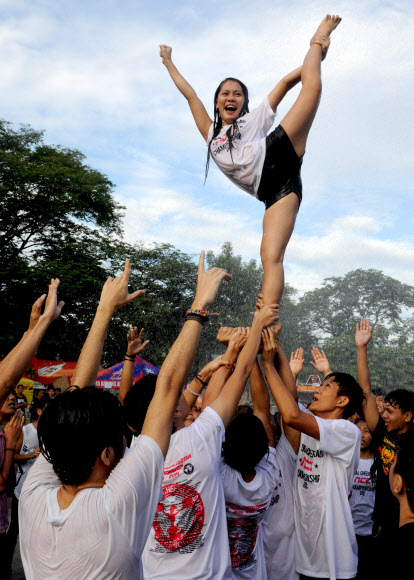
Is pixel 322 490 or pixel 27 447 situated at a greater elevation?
pixel 27 447

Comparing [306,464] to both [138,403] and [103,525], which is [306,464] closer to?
[138,403]

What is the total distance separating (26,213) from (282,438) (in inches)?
853

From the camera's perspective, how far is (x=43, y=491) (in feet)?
6.39

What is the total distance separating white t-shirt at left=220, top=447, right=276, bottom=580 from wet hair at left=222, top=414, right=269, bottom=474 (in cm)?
6

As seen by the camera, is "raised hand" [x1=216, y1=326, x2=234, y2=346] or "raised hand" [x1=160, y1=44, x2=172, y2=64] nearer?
"raised hand" [x1=216, y1=326, x2=234, y2=346]

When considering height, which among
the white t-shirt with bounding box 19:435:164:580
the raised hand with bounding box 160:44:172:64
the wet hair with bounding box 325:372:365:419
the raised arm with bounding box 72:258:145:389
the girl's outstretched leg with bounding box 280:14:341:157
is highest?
the raised hand with bounding box 160:44:172:64

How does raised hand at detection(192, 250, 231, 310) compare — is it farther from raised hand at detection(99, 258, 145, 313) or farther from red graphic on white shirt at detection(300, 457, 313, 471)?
red graphic on white shirt at detection(300, 457, 313, 471)

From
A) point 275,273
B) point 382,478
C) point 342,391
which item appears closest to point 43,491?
point 275,273

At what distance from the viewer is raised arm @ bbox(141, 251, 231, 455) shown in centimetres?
196

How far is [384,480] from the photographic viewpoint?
4.55 meters

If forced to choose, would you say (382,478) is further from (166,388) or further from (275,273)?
(166,388)

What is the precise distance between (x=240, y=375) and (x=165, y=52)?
9.89 feet

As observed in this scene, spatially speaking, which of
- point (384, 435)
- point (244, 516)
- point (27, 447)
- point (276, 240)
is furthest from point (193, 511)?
point (27, 447)

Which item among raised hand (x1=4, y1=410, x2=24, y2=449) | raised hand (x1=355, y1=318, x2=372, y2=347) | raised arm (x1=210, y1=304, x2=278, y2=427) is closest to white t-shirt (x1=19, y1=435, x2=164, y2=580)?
raised arm (x1=210, y1=304, x2=278, y2=427)
